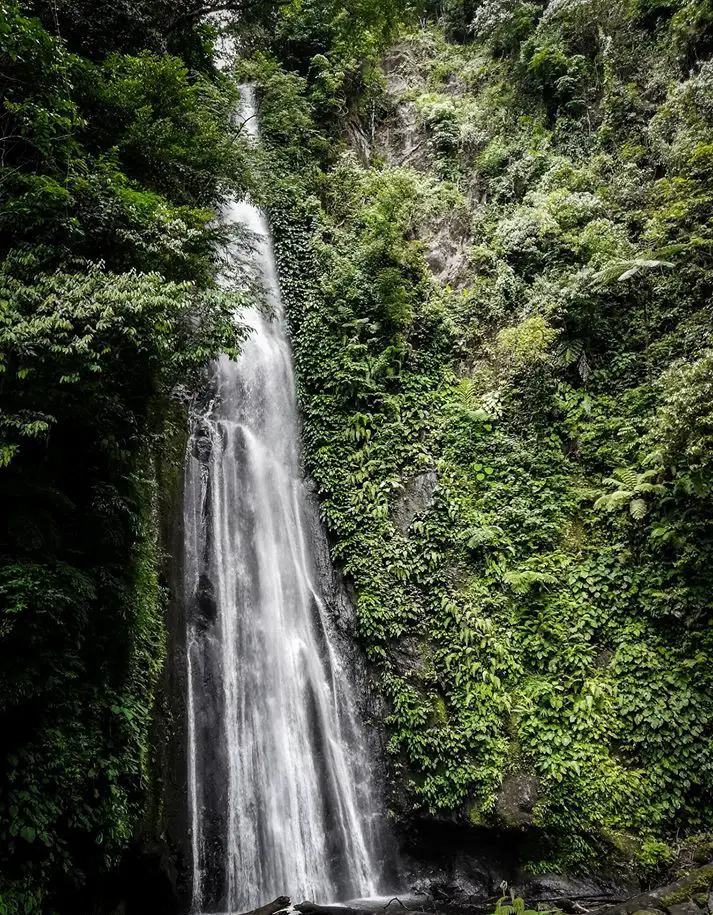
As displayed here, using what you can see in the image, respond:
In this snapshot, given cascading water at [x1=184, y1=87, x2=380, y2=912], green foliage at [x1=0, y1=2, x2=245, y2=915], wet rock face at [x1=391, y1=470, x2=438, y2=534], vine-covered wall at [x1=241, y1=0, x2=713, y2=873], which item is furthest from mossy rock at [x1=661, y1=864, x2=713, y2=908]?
wet rock face at [x1=391, y1=470, x2=438, y2=534]

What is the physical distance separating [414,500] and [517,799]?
5.01 metres

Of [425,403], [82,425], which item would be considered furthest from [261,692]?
[425,403]

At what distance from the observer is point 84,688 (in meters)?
5.61

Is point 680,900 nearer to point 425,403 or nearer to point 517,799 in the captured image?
point 517,799

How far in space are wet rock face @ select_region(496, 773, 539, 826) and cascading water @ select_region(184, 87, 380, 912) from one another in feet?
6.78

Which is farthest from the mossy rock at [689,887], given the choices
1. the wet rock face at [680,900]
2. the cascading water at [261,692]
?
the cascading water at [261,692]

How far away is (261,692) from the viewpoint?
8.33 m

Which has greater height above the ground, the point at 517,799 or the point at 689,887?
the point at 517,799

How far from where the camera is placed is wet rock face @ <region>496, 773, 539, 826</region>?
734cm

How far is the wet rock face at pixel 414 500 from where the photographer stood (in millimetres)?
9844

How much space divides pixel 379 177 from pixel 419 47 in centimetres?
819

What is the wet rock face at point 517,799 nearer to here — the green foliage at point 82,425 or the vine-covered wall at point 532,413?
the vine-covered wall at point 532,413

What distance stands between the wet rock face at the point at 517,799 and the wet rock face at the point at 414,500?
4.28m

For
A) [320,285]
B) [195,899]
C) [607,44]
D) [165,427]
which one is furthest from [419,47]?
[195,899]
